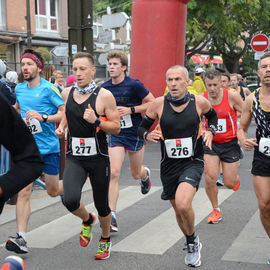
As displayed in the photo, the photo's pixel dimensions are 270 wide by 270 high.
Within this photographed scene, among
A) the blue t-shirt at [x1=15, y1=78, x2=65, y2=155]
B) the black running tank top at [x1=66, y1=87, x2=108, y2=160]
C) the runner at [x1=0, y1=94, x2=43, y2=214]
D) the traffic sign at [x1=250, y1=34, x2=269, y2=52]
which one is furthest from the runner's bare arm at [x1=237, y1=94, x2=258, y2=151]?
the traffic sign at [x1=250, y1=34, x2=269, y2=52]

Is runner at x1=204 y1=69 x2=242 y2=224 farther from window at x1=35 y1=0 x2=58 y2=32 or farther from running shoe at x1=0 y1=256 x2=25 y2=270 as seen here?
window at x1=35 y1=0 x2=58 y2=32

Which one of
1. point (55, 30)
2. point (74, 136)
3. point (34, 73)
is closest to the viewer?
point (74, 136)

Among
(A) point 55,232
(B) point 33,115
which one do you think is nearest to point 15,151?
(B) point 33,115

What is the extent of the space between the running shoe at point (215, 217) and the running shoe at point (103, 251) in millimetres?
1674

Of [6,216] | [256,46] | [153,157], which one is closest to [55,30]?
[256,46]

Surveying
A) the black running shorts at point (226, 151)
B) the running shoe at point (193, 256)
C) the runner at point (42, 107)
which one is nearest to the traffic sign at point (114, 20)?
the black running shorts at point (226, 151)

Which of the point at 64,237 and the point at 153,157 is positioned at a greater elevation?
the point at 64,237

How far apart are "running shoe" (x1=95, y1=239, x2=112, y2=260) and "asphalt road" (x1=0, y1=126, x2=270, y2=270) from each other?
0.21 ft

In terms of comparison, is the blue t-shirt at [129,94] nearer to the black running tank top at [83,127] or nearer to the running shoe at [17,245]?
the black running tank top at [83,127]

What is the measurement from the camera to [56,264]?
4.79m

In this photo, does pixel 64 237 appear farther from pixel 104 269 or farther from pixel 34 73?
pixel 34 73

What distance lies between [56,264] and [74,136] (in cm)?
119

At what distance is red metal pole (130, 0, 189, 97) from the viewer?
52.0ft

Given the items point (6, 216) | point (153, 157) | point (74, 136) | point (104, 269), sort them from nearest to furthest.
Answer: point (104, 269)
point (74, 136)
point (6, 216)
point (153, 157)
